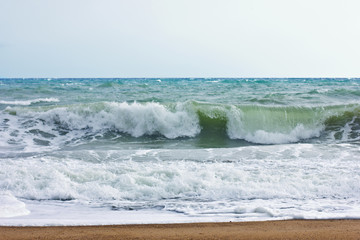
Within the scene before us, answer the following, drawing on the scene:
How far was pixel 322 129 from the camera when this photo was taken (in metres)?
12.2

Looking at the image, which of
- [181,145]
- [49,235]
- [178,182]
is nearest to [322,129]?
[181,145]

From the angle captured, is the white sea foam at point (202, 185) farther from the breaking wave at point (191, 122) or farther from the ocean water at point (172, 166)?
the breaking wave at point (191, 122)

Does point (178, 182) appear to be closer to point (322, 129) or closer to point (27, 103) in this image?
point (322, 129)

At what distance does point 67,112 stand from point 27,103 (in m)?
4.98

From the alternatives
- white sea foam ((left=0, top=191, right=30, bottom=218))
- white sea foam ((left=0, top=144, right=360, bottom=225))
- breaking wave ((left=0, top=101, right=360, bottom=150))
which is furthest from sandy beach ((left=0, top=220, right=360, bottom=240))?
breaking wave ((left=0, top=101, right=360, bottom=150))

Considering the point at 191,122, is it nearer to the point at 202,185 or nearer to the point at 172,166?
the point at 172,166

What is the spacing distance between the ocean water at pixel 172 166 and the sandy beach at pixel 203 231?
0.66 ft

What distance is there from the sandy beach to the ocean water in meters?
0.20

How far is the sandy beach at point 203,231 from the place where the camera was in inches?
133

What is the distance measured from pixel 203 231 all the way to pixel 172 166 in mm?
2993

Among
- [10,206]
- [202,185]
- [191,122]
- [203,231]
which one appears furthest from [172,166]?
[191,122]

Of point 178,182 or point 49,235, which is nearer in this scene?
point 49,235

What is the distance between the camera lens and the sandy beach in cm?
338

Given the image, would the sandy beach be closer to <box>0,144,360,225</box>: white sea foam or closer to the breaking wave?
<box>0,144,360,225</box>: white sea foam
